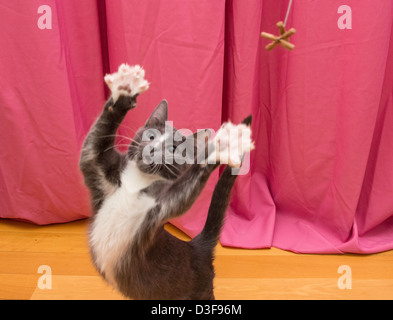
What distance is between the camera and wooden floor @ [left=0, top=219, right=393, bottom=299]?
117 centimetres

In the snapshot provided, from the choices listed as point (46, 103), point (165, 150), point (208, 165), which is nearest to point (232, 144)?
point (208, 165)

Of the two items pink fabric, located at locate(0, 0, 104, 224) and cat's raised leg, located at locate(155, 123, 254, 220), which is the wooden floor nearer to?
pink fabric, located at locate(0, 0, 104, 224)

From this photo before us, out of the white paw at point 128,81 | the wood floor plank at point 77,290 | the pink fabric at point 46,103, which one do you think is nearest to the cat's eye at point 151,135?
the white paw at point 128,81

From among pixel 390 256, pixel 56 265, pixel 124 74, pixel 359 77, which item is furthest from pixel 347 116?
pixel 56 265

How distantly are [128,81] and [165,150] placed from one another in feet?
0.49

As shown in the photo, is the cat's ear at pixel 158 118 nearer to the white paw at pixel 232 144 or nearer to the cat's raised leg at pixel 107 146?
the cat's raised leg at pixel 107 146

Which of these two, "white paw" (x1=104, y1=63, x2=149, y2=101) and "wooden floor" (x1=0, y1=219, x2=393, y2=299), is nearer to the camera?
"white paw" (x1=104, y1=63, x2=149, y2=101)

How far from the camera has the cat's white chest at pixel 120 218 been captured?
0.74 meters

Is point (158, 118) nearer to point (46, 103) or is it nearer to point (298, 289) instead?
point (46, 103)

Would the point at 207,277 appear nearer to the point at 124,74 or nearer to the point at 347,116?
the point at 124,74

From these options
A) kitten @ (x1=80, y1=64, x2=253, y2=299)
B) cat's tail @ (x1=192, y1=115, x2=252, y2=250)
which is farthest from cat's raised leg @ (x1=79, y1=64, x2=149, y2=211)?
cat's tail @ (x1=192, y1=115, x2=252, y2=250)

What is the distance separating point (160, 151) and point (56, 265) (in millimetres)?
748

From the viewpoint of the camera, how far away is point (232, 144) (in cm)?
62

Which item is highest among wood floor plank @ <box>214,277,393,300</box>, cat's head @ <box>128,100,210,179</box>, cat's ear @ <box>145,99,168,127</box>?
cat's ear @ <box>145,99,168,127</box>
